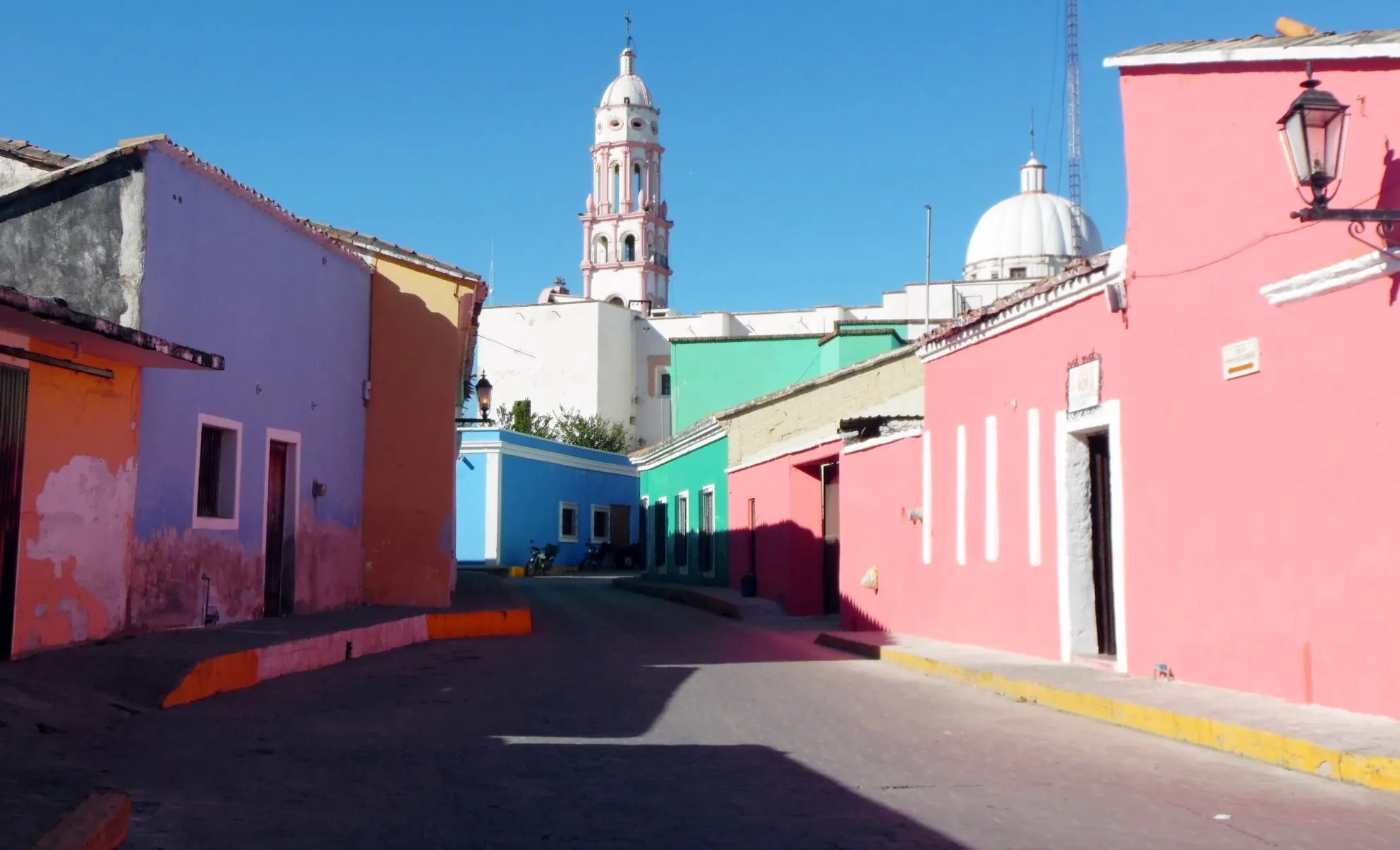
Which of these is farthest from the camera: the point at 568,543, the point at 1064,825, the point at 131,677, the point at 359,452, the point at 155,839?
the point at 568,543

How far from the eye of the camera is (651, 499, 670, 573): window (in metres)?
36.2

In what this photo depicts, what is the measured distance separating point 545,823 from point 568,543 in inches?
1511

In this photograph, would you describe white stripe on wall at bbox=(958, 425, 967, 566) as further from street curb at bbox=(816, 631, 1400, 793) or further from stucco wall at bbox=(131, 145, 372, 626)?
stucco wall at bbox=(131, 145, 372, 626)

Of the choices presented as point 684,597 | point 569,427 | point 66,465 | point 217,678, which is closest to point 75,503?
point 66,465

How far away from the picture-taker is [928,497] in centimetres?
1642

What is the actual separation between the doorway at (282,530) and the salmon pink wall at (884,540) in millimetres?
7304

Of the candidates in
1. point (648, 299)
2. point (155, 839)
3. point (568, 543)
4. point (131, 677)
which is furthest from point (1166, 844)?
point (648, 299)

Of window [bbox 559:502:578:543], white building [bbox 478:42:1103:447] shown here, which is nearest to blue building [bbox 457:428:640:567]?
window [bbox 559:502:578:543]

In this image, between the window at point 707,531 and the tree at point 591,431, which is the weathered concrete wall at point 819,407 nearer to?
the window at point 707,531

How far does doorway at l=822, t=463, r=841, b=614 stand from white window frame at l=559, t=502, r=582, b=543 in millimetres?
21741

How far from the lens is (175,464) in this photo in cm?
1372

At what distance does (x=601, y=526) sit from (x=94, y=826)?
135 ft

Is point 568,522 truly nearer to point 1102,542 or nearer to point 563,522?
point 563,522

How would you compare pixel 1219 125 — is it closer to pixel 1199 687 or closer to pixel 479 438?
pixel 1199 687
